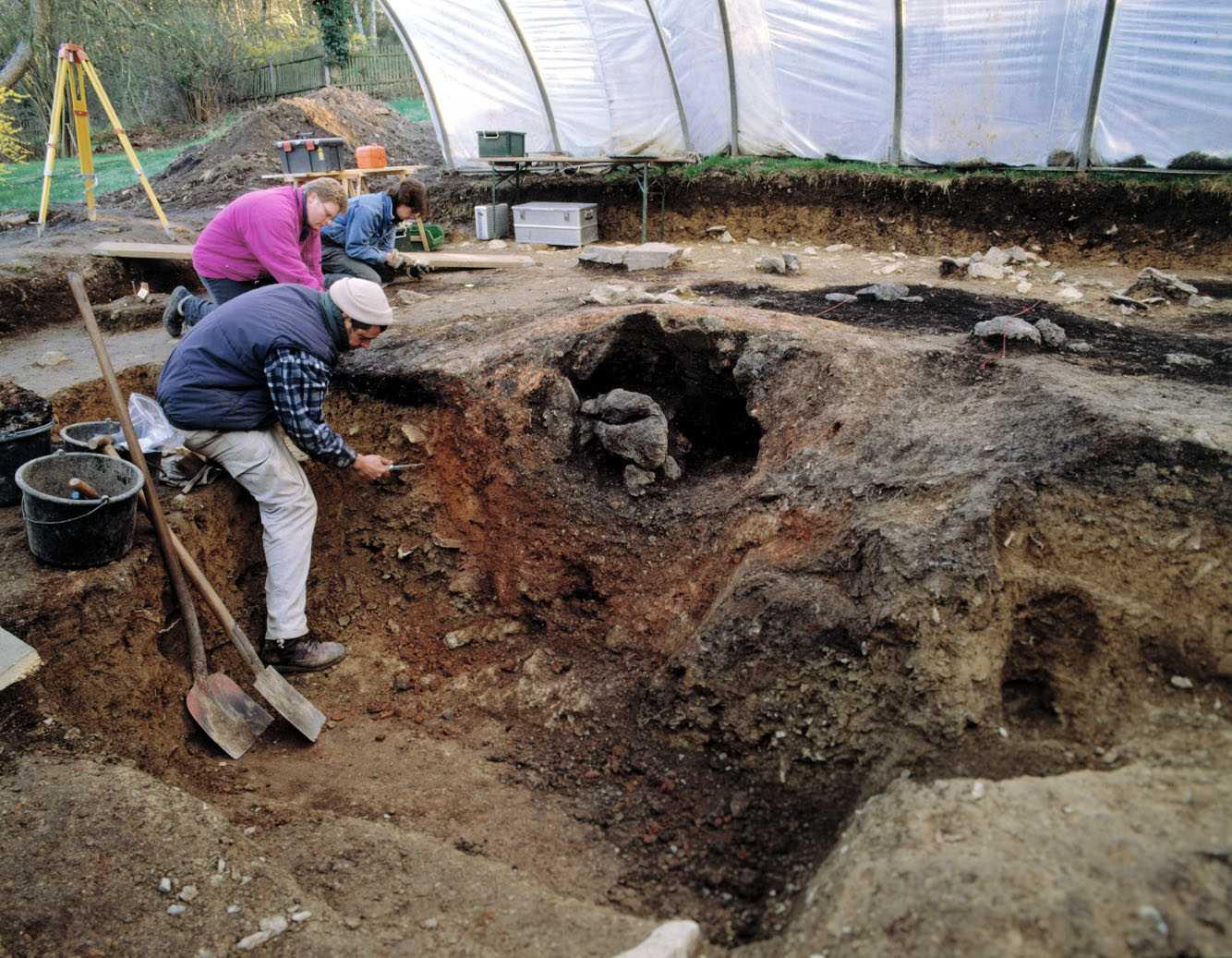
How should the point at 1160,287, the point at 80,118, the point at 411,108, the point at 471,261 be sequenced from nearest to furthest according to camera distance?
the point at 1160,287 < the point at 471,261 < the point at 80,118 < the point at 411,108

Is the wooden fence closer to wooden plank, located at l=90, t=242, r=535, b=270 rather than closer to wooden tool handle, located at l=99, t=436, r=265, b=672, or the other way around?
wooden plank, located at l=90, t=242, r=535, b=270

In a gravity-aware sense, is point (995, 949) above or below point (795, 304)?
below

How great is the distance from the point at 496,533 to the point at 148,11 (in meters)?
23.5

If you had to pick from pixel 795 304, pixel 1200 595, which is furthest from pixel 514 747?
pixel 795 304

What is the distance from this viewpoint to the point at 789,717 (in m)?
3.61

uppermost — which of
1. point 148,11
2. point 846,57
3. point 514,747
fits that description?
point 148,11

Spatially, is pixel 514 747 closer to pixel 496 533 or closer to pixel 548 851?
pixel 548 851

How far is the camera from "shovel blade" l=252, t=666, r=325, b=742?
4.13m

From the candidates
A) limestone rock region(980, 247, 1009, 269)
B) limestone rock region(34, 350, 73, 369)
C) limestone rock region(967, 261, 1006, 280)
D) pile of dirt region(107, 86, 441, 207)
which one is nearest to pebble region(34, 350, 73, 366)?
limestone rock region(34, 350, 73, 369)

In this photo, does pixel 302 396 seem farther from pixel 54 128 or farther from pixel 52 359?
pixel 54 128

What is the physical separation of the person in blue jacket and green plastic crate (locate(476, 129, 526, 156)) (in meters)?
3.63

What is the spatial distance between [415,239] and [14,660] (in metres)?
8.10

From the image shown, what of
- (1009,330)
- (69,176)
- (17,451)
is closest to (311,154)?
(17,451)

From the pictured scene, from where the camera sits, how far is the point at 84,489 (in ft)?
12.6
